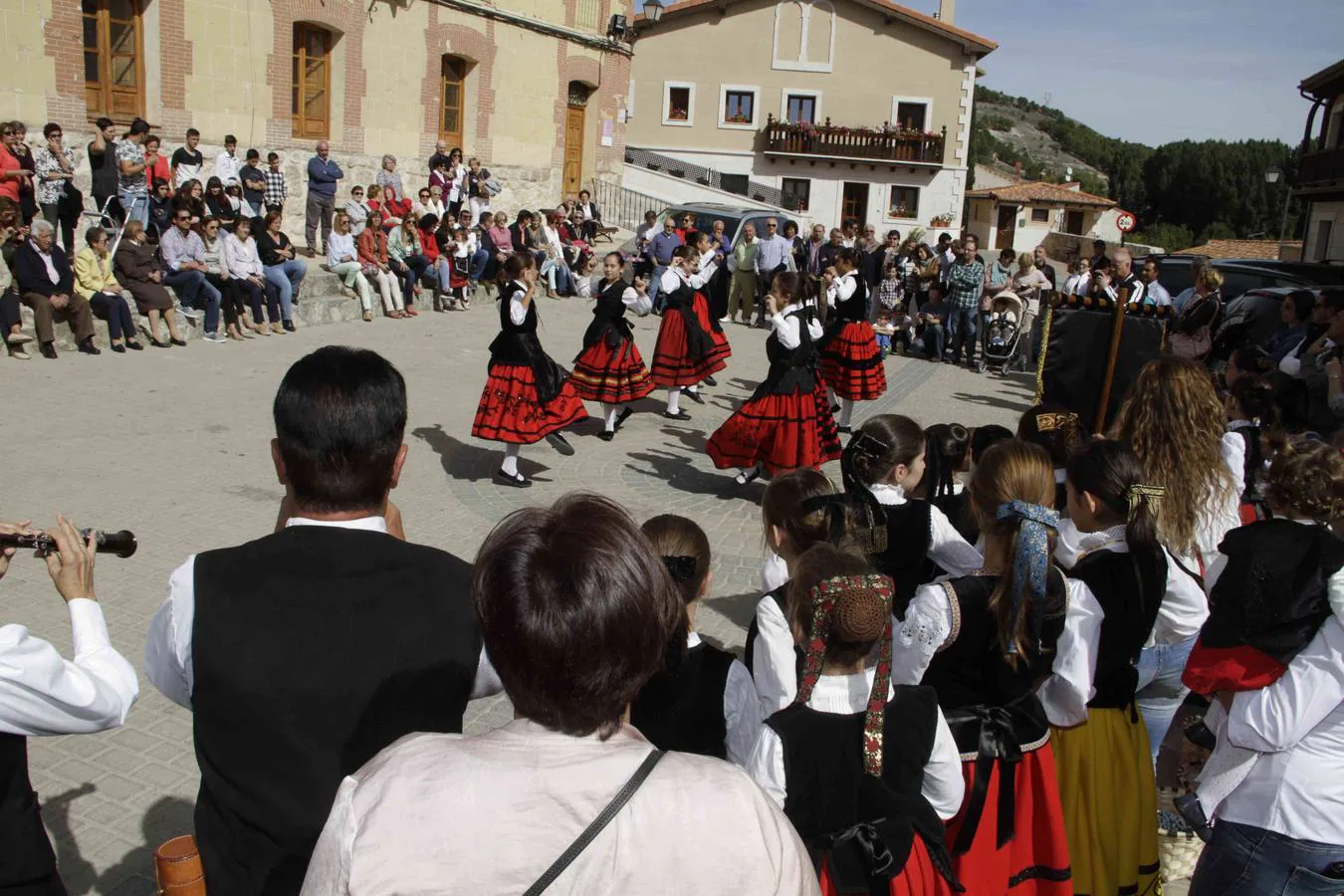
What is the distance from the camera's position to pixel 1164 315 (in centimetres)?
749

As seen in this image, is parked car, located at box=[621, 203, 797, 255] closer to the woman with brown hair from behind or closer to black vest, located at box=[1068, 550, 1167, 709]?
the woman with brown hair from behind

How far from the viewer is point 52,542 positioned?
6.67 feet

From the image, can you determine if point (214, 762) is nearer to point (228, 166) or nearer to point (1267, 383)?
point (1267, 383)

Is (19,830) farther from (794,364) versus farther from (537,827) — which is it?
(794,364)

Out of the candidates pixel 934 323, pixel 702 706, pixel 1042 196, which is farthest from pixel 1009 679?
pixel 1042 196

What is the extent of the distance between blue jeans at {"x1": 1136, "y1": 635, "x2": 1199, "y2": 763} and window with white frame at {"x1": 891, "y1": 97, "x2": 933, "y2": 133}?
37088mm

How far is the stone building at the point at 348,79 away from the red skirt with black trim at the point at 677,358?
30.6 ft

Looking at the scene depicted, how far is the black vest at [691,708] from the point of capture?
269cm

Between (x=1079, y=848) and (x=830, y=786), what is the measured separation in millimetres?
1320

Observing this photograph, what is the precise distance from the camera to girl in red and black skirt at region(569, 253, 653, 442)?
9.38 metres

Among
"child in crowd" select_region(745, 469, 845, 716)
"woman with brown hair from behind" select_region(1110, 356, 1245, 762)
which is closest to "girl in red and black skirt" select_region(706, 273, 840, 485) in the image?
"woman with brown hair from behind" select_region(1110, 356, 1245, 762)

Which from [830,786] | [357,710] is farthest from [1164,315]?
[357,710]

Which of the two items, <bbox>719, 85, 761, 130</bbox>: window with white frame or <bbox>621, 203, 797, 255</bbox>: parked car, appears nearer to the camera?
<bbox>621, 203, 797, 255</bbox>: parked car

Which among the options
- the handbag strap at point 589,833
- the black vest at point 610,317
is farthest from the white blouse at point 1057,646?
the black vest at point 610,317
